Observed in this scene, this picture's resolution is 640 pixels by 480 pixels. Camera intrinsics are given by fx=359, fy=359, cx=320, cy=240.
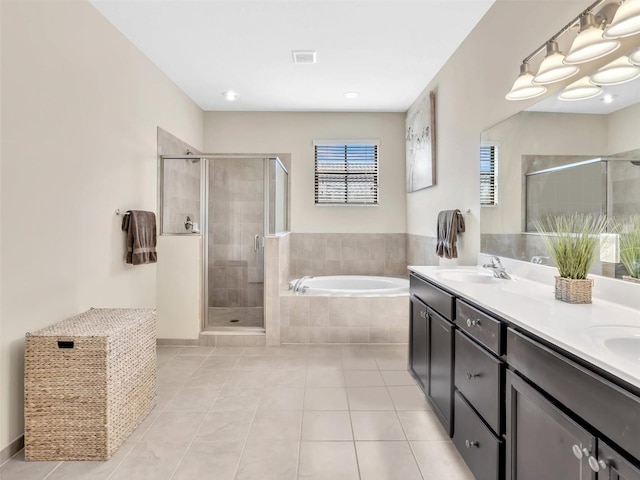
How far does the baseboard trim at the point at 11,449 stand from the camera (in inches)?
68.2

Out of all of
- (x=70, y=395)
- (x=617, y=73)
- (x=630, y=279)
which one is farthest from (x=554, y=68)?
(x=70, y=395)

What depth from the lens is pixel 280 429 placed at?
79.4 inches

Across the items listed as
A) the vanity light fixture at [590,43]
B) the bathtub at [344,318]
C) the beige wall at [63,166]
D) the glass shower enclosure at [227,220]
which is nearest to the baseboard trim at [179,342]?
the glass shower enclosure at [227,220]

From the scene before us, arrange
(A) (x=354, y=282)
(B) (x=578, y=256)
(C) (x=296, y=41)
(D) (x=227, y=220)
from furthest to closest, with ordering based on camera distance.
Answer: (A) (x=354, y=282) < (D) (x=227, y=220) < (C) (x=296, y=41) < (B) (x=578, y=256)

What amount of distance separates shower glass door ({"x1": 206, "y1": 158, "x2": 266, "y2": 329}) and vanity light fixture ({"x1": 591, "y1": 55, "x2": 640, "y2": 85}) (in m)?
2.66

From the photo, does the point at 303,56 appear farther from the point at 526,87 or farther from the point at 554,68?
the point at 554,68

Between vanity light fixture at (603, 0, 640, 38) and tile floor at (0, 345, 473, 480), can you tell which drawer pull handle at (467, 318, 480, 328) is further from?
vanity light fixture at (603, 0, 640, 38)

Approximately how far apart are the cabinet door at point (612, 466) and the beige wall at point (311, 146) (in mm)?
3869

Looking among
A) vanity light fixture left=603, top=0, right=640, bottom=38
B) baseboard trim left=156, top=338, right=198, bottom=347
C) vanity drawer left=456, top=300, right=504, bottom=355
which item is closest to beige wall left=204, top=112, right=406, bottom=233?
baseboard trim left=156, top=338, right=198, bottom=347

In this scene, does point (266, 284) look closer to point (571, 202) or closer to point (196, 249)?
point (196, 249)

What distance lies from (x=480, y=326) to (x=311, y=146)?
11.7 feet

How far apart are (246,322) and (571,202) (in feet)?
9.41

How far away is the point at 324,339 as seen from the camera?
11.3 ft

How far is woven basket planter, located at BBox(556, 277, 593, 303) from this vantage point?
58.2 inches
